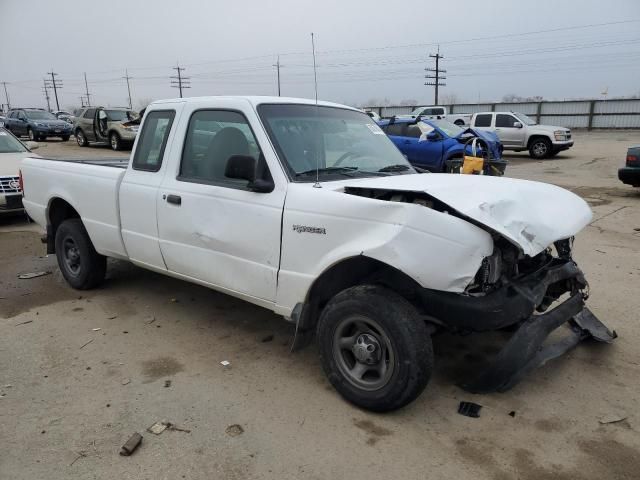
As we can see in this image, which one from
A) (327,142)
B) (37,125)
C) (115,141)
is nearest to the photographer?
(327,142)

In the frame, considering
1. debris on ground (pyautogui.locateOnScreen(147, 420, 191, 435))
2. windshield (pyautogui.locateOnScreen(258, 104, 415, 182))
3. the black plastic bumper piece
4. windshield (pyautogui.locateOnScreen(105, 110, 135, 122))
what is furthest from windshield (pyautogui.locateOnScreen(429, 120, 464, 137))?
windshield (pyautogui.locateOnScreen(105, 110, 135, 122))

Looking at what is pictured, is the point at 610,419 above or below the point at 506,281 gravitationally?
below

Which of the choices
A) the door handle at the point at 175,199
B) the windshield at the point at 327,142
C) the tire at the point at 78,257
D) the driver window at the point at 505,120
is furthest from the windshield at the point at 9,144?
the driver window at the point at 505,120

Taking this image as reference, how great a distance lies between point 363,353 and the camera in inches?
123

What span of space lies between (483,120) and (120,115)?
15.6m

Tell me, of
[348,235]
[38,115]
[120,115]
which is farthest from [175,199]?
[38,115]

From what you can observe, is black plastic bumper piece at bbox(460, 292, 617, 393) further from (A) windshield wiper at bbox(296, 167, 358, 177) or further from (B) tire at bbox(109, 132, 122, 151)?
(B) tire at bbox(109, 132, 122, 151)

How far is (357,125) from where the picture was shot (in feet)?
14.0

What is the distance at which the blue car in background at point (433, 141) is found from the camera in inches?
519

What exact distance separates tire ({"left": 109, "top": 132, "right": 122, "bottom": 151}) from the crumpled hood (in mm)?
20021

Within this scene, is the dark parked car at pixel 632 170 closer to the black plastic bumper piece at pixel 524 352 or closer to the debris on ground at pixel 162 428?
the black plastic bumper piece at pixel 524 352

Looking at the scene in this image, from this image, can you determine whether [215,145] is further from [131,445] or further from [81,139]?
[81,139]

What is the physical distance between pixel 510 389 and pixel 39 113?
3086cm

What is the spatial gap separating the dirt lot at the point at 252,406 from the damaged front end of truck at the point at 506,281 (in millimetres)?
340
